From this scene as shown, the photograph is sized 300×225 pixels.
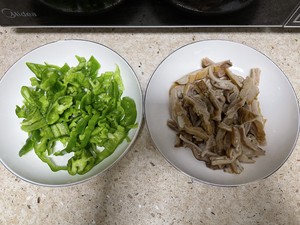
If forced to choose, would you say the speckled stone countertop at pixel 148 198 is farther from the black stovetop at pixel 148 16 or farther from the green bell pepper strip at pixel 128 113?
the black stovetop at pixel 148 16

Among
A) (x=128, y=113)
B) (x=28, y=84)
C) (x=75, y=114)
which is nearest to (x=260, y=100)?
(x=128, y=113)

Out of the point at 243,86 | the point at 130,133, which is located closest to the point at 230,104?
the point at 243,86

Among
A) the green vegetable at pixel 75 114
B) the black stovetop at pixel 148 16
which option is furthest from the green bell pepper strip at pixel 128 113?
the black stovetop at pixel 148 16

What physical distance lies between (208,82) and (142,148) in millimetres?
250

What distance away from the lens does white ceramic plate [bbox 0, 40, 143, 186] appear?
701 mm

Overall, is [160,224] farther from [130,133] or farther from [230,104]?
[230,104]

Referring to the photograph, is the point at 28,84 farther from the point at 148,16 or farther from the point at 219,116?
the point at 219,116

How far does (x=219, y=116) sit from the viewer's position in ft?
2.38

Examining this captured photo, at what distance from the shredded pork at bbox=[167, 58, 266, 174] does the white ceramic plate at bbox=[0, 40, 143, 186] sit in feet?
A: 0.37

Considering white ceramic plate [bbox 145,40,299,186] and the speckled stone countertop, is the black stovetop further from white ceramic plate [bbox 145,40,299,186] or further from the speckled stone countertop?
the speckled stone countertop

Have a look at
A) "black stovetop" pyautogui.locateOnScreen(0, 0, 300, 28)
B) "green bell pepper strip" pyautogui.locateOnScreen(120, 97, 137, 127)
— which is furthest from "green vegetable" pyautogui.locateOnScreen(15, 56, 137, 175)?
"black stovetop" pyautogui.locateOnScreen(0, 0, 300, 28)

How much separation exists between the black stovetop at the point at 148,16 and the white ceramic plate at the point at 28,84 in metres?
0.07

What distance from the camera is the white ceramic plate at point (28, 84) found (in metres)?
0.70

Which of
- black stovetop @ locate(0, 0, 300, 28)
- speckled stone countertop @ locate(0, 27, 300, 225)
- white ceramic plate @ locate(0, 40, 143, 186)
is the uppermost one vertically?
black stovetop @ locate(0, 0, 300, 28)
